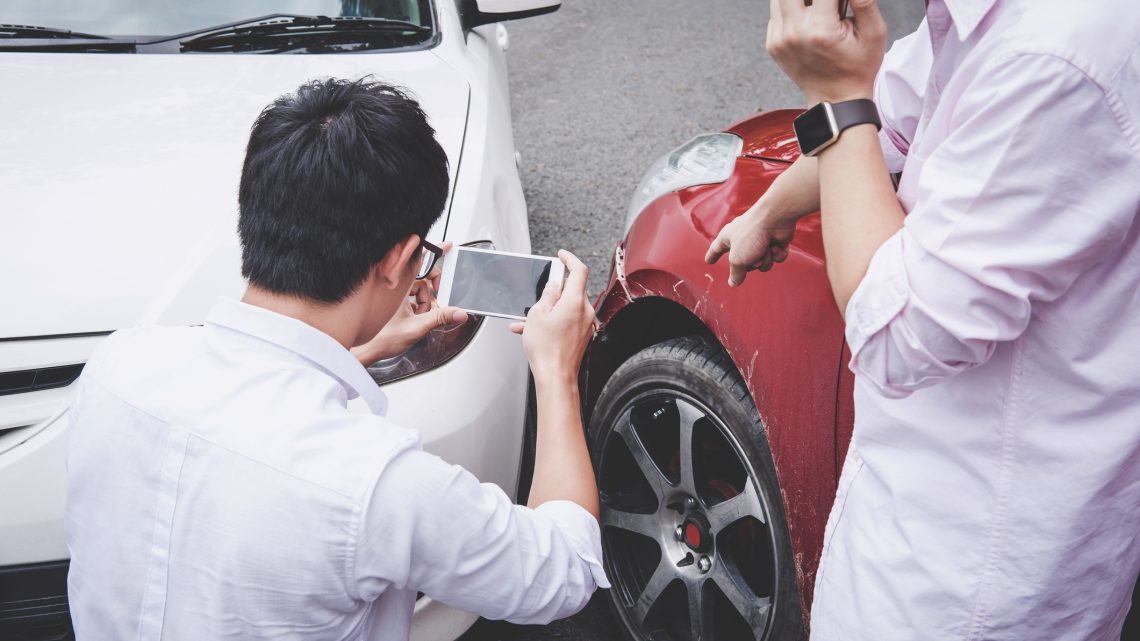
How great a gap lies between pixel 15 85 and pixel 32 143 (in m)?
0.35

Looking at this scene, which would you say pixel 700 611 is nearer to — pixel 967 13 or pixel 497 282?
pixel 497 282

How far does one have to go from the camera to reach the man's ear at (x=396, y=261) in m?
1.40

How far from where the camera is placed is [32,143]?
226 cm

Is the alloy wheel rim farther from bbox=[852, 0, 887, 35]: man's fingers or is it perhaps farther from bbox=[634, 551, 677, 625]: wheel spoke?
bbox=[852, 0, 887, 35]: man's fingers

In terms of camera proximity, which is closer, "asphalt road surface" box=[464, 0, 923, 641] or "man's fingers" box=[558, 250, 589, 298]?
"man's fingers" box=[558, 250, 589, 298]

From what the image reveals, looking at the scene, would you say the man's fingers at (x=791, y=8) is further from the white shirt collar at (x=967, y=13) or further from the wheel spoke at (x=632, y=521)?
the wheel spoke at (x=632, y=521)

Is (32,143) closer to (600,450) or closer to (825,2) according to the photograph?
(600,450)

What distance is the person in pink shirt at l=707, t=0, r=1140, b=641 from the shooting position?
96 cm

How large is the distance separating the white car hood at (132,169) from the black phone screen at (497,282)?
50cm

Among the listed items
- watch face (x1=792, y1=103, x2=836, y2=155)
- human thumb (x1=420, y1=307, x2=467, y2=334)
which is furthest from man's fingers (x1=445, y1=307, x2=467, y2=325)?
watch face (x1=792, y1=103, x2=836, y2=155)

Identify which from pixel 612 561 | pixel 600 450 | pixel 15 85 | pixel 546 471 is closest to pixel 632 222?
pixel 600 450

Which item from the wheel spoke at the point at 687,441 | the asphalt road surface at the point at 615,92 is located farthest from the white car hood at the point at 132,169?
the asphalt road surface at the point at 615,92

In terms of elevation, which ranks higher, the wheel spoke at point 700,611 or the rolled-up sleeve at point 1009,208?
the rolled-up sleeve at point 1009,208

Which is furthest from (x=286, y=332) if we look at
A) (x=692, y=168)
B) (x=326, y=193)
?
(x=692, y=168)
